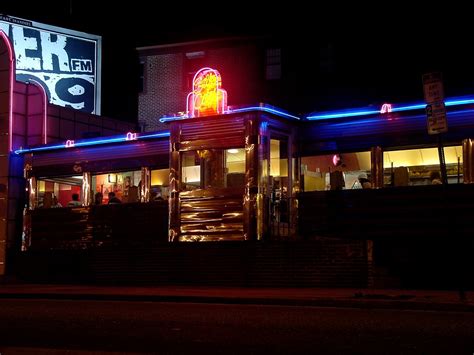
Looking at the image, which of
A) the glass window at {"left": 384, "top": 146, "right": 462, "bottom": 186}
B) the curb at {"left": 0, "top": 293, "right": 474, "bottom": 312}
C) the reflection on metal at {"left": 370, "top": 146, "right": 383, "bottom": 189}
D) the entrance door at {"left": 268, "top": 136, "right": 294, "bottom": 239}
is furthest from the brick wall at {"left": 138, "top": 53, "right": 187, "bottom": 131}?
the curb at {"left": 0, "top": 293, "right": 474, "bottom": 312}

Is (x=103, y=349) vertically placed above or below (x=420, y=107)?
below

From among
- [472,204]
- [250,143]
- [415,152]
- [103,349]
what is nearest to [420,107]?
[415,152]

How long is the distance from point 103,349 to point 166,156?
1384 cm

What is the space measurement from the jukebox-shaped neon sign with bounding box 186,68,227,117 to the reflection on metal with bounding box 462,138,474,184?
6.02 metres

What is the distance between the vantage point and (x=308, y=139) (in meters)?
19.7

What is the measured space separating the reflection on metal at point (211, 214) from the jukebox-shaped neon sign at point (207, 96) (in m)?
2.07

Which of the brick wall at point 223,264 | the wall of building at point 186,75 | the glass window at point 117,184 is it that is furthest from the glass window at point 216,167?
the wall of building at point 186,75

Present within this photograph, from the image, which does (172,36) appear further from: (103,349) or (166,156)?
(103,349)

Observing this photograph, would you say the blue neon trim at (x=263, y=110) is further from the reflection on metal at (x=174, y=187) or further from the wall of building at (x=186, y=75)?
the wall of building at (x=186, y=75)

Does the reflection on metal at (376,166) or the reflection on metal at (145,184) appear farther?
the reflection on metal at (145,184)

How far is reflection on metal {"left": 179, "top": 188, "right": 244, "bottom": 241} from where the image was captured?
19.1 m

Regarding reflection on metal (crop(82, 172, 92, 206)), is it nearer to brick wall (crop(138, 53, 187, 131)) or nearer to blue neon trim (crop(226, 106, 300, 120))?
brick wall (crop(138, 53, 187, 131))

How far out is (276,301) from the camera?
14.3 meters

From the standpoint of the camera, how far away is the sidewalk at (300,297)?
43.1 ft
